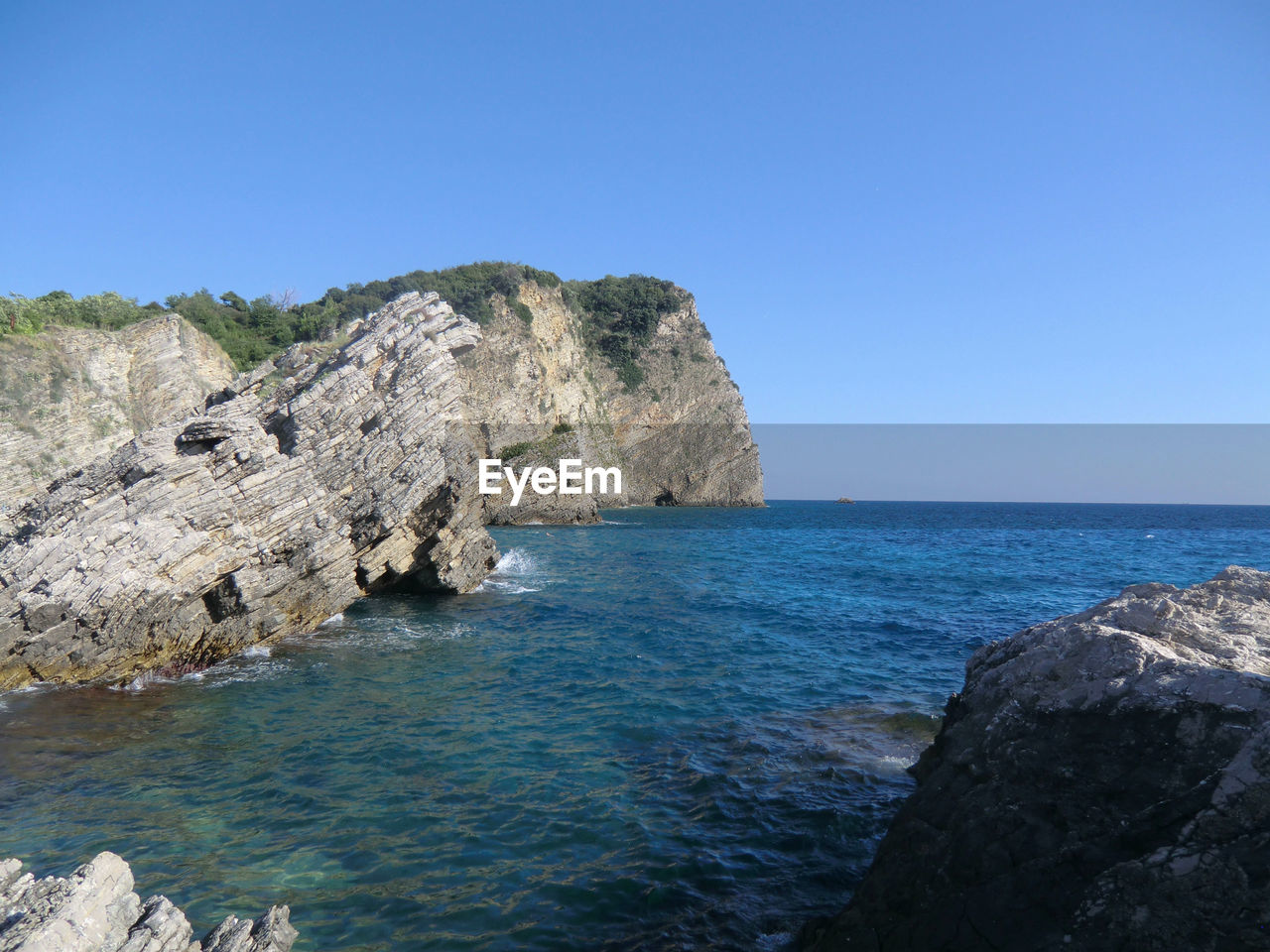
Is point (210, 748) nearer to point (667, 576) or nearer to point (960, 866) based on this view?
point (960, 866)

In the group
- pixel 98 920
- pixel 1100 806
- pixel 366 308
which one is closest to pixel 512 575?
pixel 98 920

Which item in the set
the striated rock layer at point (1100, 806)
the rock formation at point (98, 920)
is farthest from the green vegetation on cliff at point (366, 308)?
the striated rock layer at point (1100, 806)

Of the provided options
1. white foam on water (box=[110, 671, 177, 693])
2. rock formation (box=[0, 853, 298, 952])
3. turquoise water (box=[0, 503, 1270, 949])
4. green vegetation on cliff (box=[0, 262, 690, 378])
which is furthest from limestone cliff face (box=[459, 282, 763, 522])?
rock formation (box=[0, 853, 298, 952])

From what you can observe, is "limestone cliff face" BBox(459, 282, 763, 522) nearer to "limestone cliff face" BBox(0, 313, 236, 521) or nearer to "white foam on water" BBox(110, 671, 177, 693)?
"limestone cliff face" BBox(0, 313, 236, 521)

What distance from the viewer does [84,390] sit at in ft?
97.2

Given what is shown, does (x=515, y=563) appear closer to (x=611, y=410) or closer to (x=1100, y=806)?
(x=1100, y=806)

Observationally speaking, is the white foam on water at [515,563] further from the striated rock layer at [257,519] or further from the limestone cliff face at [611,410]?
the limestone cliff face at [611,410]

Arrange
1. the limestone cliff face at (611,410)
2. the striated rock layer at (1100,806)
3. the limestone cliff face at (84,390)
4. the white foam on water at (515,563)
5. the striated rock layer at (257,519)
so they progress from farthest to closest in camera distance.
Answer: the limestone cliff face at (611,410)
the white foam on water at (515,563)
the limestone cliff face at (84,390)
the striated rock layer at (257,519)
the striated rock layer at (1100,806)

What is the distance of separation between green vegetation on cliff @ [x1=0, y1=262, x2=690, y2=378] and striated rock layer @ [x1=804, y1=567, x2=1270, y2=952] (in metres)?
37.8

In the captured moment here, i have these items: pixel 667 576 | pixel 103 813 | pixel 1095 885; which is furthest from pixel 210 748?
pixel 667 576

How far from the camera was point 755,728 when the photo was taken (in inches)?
480

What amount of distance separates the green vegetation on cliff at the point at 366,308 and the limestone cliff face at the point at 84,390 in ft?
5.97

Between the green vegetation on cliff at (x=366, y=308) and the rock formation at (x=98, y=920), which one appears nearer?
the rock formation at (x=98, y=920)

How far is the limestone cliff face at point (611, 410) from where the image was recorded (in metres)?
62.8
